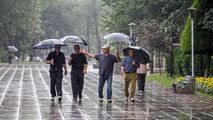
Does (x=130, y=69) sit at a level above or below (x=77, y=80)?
above

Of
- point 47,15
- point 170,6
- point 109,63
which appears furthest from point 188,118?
point 47,15

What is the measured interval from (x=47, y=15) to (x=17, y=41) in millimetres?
12558

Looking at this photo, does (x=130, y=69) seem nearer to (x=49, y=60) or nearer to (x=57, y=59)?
(x=57, y=59)

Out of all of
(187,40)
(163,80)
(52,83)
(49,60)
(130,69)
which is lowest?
(163,80)

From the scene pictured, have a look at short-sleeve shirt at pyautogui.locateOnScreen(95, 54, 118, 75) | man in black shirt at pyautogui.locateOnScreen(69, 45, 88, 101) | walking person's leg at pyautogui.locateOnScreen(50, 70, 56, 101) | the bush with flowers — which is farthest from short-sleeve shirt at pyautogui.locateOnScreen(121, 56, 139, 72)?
the bush with flowers

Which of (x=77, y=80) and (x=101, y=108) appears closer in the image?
(x=101, y=108)

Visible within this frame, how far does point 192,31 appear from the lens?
22766 mm

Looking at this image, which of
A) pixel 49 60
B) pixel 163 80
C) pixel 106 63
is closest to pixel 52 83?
pixel 49 60

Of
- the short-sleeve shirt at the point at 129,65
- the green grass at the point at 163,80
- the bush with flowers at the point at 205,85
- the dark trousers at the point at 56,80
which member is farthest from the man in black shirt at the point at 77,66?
the green grass at the point at 163,80

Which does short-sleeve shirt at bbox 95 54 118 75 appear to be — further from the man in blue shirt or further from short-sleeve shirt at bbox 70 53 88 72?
short-sleeve shirt at bbox 70 53 88 72

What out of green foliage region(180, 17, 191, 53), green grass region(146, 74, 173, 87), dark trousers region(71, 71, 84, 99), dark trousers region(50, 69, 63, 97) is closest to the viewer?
dark trousers region(50, 69, 63, 97)

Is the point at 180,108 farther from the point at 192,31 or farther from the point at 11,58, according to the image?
the point at 11,58

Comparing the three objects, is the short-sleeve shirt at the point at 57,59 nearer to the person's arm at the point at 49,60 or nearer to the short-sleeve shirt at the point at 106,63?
the person's arm at the point at 49,60

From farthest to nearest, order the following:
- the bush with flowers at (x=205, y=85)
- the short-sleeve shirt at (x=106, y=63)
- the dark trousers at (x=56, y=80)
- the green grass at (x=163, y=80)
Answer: the green grass at (x=163, y=80), the bush with flowers at (x=205, y=85), the dark trousers at (x=56, y=80), the short-sleeve shirt at (x=106, y=63)
